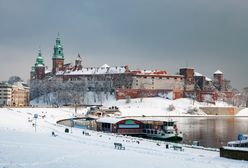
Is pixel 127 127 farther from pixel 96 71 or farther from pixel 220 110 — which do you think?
pixel 96 71

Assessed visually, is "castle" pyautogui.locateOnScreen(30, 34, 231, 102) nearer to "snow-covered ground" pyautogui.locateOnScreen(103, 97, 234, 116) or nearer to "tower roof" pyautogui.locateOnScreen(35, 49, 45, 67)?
"tower roof" pyautogui.locateOnScreen(35, 49, 45, 67)

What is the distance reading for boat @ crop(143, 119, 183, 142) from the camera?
54.5 m

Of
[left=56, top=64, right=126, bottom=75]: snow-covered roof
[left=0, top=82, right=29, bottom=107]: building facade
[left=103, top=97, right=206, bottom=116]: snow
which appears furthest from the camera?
[left=0, top=82, right=29, bottom=107]: building facade

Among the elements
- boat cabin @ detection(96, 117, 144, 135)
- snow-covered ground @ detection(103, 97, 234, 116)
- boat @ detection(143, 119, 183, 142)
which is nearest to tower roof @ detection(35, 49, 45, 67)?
snow-covered ground @ detection(103, 97, 234, 116)

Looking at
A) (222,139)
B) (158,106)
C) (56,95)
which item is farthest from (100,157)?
(56,95)

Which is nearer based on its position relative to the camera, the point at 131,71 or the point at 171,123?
the point at 171,123

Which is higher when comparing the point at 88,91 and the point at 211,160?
the point at 88,91

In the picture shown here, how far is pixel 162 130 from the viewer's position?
56406mm

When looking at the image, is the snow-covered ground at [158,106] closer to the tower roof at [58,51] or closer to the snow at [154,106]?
the snow at [154,106]

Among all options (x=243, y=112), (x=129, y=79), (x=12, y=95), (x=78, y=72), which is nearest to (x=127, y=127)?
(x=243, y=112)

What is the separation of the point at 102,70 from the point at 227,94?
151 feet

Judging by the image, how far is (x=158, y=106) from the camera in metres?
132

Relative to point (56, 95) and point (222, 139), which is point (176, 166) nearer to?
point (222, 139)

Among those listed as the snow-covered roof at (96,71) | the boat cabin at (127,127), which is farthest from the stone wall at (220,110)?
the boat cabin at (127,127)
